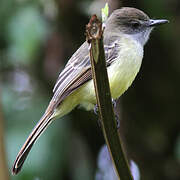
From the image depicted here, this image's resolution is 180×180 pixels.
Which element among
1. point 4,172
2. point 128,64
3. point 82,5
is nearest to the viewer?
point 4,172

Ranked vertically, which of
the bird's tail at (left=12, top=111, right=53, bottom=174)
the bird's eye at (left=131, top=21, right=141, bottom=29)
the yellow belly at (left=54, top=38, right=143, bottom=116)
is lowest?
the bird's tail at (left=12, top=111, right=53, bottom=174)

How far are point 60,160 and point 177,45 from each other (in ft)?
5.81

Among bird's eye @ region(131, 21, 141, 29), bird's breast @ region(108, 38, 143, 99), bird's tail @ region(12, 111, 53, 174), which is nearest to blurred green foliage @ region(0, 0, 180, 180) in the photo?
Result: bird's eye @ region(131, 21, 141, 29)

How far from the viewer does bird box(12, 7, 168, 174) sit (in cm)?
309

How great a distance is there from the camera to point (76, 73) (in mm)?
3188

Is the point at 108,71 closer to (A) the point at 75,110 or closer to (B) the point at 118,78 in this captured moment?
(B) the point at 118,78

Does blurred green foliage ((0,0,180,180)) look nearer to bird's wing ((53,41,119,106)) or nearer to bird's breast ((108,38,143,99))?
bird's wing ((53,41,119,106))

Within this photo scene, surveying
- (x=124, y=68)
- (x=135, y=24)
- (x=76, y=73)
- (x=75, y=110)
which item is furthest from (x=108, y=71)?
(x=75, y=110)

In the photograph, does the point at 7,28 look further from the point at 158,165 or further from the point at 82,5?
the point at 158,165

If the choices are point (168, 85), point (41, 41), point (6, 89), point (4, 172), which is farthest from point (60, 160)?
point (4, 172)

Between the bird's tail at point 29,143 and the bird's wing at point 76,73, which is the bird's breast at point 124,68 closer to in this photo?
the bird's wing at point 76,73

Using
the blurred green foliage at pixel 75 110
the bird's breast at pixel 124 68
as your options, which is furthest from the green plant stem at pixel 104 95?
the blurred green foliage at pixel 75 110

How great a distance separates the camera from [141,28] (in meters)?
3.67

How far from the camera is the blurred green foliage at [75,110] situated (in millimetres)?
3969
